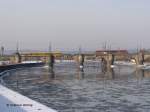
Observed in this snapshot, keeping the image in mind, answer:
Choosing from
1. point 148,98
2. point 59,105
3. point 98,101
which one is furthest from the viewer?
point 148,98

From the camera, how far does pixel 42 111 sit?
19875 mm

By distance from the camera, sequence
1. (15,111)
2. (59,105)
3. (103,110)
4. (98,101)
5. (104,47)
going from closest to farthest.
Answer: (15,111) < (103,110) < (59,105) < (98,101) < (104,47)

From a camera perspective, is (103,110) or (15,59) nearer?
(103,110)

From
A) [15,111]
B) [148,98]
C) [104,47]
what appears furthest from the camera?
[104,47]

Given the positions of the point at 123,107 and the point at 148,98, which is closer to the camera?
the point at 123,107

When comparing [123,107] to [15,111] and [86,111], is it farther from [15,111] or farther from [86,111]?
[15,111]

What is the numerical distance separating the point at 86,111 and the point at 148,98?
325 inches

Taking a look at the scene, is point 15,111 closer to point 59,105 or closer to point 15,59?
point 59,105

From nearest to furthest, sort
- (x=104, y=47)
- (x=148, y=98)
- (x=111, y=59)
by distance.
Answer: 1. (x=148, y=98)
2. (x=111, y=59)
3. (x=104, y=47)

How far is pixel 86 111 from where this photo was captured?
22484mm

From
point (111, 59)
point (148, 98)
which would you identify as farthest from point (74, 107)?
point (111, 59)

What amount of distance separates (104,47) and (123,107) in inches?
6735

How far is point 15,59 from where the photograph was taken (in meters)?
116

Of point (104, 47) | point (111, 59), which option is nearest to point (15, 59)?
point (111, 59)
